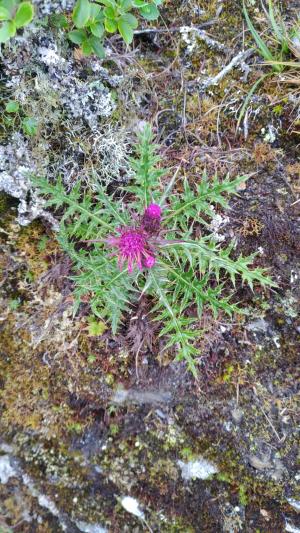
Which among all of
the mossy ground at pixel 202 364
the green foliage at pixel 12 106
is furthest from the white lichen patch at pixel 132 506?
the green foliage at pixel 12 106

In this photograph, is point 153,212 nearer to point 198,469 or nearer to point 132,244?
point 132,244

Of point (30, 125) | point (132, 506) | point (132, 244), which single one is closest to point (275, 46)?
point (30, 125)

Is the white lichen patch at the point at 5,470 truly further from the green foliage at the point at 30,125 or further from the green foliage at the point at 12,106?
the green foliage at the point at 12,106

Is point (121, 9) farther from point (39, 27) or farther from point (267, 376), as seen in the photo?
point (267, 376)

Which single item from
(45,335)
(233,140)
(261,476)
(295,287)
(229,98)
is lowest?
(261,476)

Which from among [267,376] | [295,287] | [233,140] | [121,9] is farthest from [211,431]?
[121,9]

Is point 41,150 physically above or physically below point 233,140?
below
